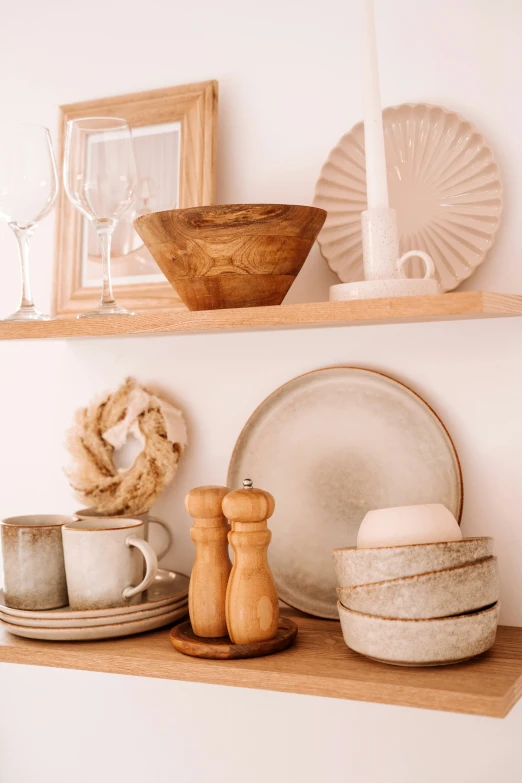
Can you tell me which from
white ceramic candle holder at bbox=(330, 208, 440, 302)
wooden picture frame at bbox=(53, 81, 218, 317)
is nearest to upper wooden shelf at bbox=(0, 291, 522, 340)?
white ceramic candle holder at bbox=(330, 208, 440, 302)

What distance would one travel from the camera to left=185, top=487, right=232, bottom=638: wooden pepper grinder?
2.86 ft

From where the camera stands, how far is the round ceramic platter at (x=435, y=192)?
0.90m

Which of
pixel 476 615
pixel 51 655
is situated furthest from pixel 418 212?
pixel 51 655

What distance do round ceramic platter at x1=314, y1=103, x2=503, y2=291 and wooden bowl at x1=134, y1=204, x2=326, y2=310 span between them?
9cm

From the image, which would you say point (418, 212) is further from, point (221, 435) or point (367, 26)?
point (221, 435)

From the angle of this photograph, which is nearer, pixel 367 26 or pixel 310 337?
pixel 367 26

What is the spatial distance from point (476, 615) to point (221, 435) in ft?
1.36

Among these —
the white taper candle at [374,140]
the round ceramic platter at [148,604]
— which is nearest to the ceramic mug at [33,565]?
the round ceramic platter at [148,604]

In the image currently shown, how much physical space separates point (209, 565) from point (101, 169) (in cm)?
45

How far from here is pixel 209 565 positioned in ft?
2.90

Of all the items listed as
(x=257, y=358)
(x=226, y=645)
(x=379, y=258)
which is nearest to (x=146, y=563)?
(x=226, y=645)

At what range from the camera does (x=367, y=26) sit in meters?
0.86

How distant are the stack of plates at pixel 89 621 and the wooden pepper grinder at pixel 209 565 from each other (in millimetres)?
59

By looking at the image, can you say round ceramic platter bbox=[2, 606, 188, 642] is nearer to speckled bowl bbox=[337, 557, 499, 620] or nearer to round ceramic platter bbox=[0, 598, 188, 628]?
round ceramic platter bbox=[0, 598, 188, 628]
